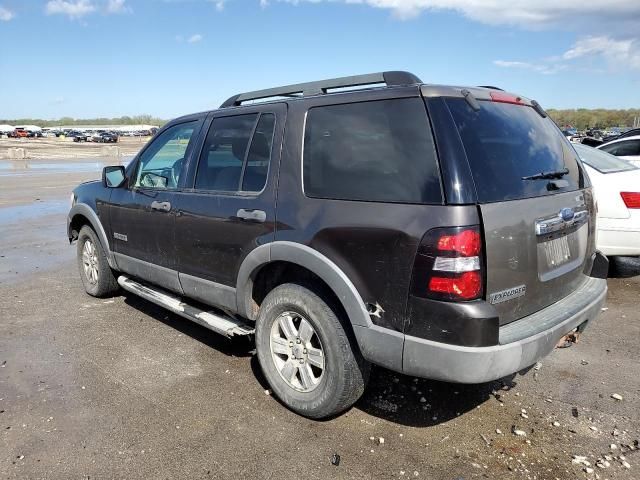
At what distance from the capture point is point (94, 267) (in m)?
5.69

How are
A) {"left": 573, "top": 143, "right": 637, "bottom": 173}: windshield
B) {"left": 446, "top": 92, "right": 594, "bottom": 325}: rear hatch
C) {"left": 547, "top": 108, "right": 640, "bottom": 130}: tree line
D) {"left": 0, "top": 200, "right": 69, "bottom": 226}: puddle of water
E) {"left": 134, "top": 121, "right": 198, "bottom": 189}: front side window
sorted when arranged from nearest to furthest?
{"left": 446, "top": 92, "right": 594, "bottom": 325}: rear hatch, {"left": 134, "top": 121, "right": 198, "bottom": 189}: front side window, {"left": 573, "top": 143, "right": 637, "bottom": 173}: windshield, {"left": 0, "top": 200, "right": 69, "bottom": 226}: puddle of water, {"left": 547, "top": 108, "right": 640, "bottom": 130}: tree line

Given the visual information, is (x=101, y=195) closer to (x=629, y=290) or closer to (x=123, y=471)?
(x=123, y=471)

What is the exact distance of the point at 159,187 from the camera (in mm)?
4527

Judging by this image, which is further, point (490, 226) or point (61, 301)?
point (61, 301)

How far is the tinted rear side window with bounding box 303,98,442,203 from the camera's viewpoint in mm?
2715

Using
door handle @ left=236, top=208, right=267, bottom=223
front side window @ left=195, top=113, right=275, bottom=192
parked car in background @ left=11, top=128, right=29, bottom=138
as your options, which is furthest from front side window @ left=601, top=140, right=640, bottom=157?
parked car in background @ left=11, top=128, right=29, bottom=138

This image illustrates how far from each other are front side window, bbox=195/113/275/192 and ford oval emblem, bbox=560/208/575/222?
1.89m

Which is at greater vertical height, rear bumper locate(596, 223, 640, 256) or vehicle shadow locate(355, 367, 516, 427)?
rear bumper locate(596, 223, 640, 256)

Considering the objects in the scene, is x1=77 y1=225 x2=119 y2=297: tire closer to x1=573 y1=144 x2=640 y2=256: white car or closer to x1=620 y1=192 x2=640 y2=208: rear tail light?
x1=573 y1=144 x2=640 y2=256: white car

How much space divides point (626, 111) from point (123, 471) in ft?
329

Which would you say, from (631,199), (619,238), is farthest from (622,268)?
(631,199)

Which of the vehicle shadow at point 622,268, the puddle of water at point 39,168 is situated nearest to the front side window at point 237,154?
the vehicle shadow at point 622,268

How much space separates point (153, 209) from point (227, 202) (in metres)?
1.07

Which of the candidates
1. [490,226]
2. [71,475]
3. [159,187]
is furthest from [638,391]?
[159,187]
